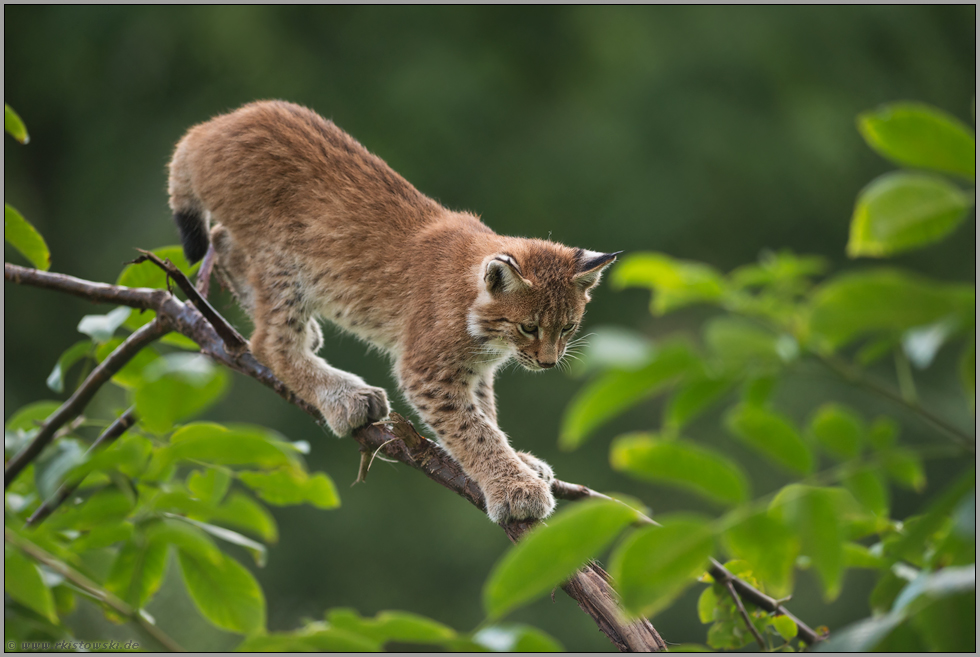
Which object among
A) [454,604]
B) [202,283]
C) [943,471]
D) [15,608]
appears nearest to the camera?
[15,608]

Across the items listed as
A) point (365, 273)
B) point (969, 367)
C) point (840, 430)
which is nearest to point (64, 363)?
point (365, 273)

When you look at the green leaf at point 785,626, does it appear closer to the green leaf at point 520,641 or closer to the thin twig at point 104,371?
the green leaf at point 520,641

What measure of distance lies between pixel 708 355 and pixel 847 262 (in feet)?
23.8

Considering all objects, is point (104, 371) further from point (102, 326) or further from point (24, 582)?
point (24, 582)

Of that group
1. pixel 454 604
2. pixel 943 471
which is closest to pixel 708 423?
pixel 943 471

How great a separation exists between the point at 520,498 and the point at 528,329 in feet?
1.97

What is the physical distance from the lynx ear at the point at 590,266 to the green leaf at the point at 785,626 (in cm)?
135

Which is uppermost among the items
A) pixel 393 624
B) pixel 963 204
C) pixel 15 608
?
pixel 963 204

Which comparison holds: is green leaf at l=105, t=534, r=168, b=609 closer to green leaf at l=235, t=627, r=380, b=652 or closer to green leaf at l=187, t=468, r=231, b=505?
green leaf at l=187, t=468, r=231, b=505

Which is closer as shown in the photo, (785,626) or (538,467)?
(785,626)

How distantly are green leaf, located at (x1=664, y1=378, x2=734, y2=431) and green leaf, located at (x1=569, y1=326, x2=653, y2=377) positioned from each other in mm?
74

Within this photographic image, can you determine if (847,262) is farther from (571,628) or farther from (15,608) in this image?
(15,608)

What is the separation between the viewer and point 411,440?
6.02 feet

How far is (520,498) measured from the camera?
213 centimetres
